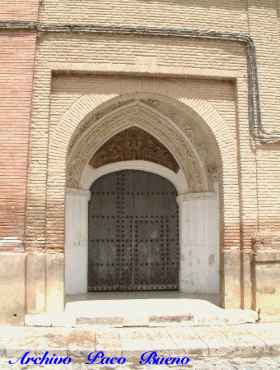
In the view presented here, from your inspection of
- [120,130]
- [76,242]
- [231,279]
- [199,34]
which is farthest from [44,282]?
[199,34]

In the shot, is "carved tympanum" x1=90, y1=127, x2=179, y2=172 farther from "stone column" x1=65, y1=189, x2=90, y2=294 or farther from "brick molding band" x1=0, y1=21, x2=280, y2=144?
"brick molding band" x1=0, y1=21, x2=280, y2=144

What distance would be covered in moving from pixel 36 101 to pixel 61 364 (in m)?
3.54

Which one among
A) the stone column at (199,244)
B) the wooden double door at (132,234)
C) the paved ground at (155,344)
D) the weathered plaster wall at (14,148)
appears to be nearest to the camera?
the paved ground at (155,344)

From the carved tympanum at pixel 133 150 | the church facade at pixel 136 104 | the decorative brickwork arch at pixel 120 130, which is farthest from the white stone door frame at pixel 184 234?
the church facade at pixel 136 104

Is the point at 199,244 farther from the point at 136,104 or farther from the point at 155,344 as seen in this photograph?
the point at 155,344

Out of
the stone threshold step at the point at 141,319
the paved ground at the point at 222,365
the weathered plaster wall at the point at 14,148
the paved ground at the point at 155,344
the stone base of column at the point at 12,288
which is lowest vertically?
the paved ground at the point at 222,365

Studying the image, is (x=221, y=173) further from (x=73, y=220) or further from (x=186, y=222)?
(x=73, y=220)

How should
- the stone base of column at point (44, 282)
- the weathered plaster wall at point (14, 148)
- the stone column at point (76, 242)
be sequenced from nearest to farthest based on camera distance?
the weathered plaster wall at point (14, 148), the stone base of column at point (44, 282), the stone column at point (76, 242)

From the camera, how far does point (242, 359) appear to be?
16.5 ft

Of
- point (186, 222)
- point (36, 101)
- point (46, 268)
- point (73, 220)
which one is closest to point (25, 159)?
point (36, 101)

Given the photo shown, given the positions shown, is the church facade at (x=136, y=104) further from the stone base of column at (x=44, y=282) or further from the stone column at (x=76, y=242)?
the stone column at (x=76, y=242)

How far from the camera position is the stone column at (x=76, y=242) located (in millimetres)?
8344

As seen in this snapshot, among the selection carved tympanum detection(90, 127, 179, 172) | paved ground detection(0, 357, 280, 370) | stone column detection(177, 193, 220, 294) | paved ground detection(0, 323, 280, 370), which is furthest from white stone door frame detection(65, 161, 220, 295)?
paved ground detection(0, 357, 280, 370)

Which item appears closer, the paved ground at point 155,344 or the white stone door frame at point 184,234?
the paved ground at point 155,344
